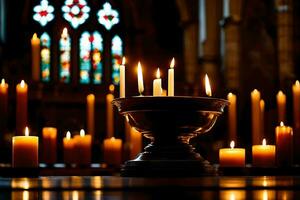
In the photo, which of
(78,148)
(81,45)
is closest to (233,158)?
(78,148)

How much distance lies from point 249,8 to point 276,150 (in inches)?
562

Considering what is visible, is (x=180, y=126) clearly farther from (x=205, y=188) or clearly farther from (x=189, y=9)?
(x=189, y=9)

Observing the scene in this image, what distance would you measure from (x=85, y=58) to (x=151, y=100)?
19.5 meters

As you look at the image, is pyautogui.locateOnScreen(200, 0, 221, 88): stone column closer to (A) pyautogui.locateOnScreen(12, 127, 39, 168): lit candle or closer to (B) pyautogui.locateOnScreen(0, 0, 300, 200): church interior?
(B) pyautogui.locateOnScreen(0, 0, 300, 200): church interior

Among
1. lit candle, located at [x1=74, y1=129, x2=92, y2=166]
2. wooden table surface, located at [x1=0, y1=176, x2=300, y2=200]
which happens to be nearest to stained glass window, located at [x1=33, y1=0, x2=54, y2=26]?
lit candle, located at [x1=74, y1=129, x2=92, y2=166]

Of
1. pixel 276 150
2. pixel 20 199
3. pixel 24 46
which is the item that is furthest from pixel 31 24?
pixel 20 199

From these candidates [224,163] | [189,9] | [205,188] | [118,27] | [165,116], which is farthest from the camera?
[118,27]

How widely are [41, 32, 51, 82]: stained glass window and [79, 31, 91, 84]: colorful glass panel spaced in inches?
38.7

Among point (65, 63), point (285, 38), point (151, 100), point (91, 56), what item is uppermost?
point (91, 56)

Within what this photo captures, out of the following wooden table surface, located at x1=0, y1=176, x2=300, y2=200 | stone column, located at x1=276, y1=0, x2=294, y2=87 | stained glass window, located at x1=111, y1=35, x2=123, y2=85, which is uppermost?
stained glass window, located at x1=111, y1=35, x2=123, y2=85

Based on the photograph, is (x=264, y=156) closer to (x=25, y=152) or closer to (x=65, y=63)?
(x=25, y=152)

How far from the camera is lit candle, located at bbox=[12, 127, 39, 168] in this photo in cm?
304

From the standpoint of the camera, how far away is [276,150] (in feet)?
11.4

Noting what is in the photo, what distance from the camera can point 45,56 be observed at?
22.2 meters
